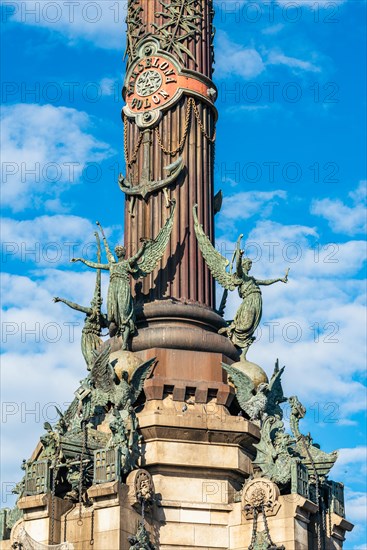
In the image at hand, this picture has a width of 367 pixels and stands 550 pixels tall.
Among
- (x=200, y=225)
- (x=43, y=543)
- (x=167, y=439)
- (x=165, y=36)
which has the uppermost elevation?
(x=165, y=36)

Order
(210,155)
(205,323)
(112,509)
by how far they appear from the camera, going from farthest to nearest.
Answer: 1. (210,155)
2. (205,323)
3. (112,509)

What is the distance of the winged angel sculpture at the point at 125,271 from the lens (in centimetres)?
4216

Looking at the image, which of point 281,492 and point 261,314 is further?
point 261,314

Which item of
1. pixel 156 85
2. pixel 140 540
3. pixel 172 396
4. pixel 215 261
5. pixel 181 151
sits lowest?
pixel 140 540

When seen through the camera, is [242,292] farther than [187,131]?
No

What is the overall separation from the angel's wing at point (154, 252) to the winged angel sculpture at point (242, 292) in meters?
1.64

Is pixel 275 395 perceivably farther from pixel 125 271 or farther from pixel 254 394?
pixel 125 271

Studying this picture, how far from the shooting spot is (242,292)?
143ft

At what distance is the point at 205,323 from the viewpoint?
43.3 metres

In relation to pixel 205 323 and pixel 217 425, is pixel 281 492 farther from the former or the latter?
pixel 205 323

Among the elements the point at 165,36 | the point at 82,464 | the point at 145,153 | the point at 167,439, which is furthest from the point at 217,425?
the point at 165,36

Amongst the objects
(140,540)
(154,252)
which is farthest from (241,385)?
(140,540)

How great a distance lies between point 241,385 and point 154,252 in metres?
5.53

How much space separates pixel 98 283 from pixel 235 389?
6490mm
